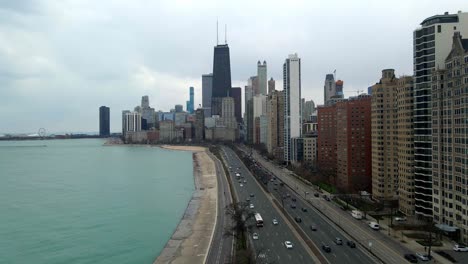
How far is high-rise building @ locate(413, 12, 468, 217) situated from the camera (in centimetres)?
2653

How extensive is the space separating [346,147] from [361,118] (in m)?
3.19

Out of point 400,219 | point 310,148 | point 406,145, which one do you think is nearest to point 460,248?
point 400,219

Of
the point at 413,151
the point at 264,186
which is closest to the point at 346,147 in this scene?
the point at 264,186

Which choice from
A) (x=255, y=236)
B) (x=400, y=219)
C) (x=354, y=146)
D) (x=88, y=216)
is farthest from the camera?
(x=354, y=146)

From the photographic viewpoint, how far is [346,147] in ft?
143

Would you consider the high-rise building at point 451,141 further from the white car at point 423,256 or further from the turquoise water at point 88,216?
the turquoise water at point 88,216

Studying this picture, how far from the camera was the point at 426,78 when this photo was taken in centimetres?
2800

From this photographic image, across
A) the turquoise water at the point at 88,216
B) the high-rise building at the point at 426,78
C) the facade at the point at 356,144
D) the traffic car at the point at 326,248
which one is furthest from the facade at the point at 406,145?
the turquoise water at the point at 88,216

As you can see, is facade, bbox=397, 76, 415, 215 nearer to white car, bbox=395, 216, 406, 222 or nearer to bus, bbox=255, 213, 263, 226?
white car, bbox=395, 216, 406, 222

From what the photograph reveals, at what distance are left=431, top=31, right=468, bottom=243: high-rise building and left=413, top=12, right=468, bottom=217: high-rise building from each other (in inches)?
34.9

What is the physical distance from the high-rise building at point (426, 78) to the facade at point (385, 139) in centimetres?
531

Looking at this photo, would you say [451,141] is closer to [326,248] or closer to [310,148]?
[326,248]

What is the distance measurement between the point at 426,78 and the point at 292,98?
47047 millimetres

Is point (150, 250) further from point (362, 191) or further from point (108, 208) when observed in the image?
point (362, 191)
